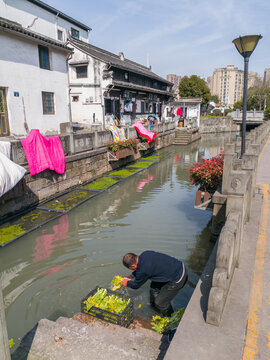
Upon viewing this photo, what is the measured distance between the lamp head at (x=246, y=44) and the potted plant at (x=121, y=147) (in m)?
9.75

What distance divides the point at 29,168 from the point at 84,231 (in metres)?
3.47

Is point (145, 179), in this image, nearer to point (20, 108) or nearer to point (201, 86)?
point (20, 108)

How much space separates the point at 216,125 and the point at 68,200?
45.8 m

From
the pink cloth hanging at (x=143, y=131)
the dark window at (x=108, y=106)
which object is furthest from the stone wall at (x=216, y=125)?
the pink cloth hanging at (x=143, y=131)

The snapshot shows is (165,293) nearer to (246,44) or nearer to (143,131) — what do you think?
(246,44)

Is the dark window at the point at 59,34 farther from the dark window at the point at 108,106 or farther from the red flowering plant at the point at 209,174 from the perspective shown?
the red flowering plant at the point at 209,174

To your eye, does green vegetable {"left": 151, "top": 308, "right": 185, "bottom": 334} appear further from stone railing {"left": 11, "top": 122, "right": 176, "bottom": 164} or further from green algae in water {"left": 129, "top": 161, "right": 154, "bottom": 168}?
green algae in water {"left": 129, "top": 161, "right": 154, "bottom": 168}

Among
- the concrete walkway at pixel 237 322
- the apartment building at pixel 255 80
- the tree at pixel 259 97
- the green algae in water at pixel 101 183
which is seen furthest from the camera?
the apartment building at pixel 255 80

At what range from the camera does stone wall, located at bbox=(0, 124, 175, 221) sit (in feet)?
32.4

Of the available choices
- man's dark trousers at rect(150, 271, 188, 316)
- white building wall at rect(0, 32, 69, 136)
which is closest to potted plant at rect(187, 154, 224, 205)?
man's dark trousers at rect(150, 271, 188, 316)

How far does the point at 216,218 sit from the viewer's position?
24.6ft

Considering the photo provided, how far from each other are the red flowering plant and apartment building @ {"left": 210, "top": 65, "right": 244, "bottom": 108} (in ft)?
540

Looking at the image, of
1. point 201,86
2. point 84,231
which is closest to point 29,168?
point 84,231

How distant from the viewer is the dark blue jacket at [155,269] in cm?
450
